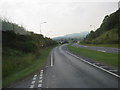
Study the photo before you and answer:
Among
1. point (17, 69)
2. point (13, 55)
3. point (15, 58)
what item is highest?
point (13, 55)

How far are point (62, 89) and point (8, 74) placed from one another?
645 centimetres

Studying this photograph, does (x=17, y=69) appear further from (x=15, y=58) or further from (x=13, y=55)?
(x=13, y=55)

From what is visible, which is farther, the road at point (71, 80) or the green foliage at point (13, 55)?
the green foliage at point (13, 55)

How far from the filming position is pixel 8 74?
472 inches

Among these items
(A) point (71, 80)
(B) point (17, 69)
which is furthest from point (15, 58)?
(A) point (71, 80)

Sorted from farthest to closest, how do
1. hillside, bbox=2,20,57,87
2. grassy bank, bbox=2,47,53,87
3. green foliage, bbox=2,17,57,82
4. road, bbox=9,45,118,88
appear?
green foliage, bbox=2,17,57,82, hillside, bbox=2,20,57,87, grassy bank, bbox=2,47,53,87, road, bbox=9,45,118,88

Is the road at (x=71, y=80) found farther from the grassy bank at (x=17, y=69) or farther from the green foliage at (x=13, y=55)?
the green foliage at (x=13, y=55)

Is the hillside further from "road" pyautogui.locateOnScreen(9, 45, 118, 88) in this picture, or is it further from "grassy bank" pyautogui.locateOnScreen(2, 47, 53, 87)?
"road" pyautogui.locateOnScreen(9, 45, 118, 88)

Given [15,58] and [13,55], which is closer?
[15,58]

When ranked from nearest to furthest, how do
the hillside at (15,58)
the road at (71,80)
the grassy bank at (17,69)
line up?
the road at (71,80) < the grassy bank at (17,69) < the hillside at (15,58)

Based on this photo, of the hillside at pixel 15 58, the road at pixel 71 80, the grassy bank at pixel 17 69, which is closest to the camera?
the road at pixel 71 80

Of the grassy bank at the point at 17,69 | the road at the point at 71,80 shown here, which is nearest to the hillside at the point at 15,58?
the grassy bank at the point at 17,69

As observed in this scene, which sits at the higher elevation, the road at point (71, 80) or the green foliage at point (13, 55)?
the green foliage at point (13, 55)

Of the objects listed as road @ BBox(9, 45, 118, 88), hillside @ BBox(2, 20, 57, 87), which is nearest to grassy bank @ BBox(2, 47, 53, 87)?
hillside @ BBox(2, 20, 57, 87)
